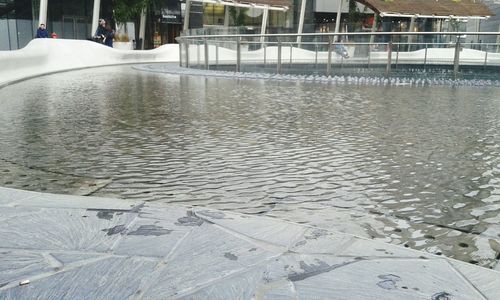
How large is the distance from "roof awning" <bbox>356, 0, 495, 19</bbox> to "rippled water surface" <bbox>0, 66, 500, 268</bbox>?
101ft

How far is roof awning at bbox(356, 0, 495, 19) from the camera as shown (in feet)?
124

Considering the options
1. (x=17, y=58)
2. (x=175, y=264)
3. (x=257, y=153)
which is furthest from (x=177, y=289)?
(x=17, y=58)

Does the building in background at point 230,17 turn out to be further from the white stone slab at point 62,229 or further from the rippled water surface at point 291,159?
the white stone slab at point 62,229

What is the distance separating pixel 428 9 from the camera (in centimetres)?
3922

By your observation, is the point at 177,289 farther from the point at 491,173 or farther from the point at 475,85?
the point at 475,85

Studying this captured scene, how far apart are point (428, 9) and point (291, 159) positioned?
126 feet

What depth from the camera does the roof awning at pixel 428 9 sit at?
124ft

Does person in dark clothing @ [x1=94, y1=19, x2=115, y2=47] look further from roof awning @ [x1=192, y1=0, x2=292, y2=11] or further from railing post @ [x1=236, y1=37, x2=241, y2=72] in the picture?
railing post @ [x1=236, y1=37, x2=241, y2=72]

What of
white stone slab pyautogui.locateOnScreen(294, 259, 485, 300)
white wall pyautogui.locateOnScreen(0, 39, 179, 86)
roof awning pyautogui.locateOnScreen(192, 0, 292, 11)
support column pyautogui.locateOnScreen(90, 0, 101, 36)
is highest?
roof awning pyautogui.locateOnScreen(192, 0, 292, 11)

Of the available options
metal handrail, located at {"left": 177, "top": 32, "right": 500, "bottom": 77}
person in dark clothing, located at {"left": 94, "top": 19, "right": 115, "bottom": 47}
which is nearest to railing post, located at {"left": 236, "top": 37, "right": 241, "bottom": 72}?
metal handrail, located at {"left": 177, "top": 32, "right": 500, "bottom": 77}

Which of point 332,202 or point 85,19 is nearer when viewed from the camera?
point 332,202

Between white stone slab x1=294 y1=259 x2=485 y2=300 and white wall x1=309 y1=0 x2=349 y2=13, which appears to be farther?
white wall x1=309 y1=0 x2=349 y2=13

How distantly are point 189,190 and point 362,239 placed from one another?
150 cm

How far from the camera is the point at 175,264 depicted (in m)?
2.29
